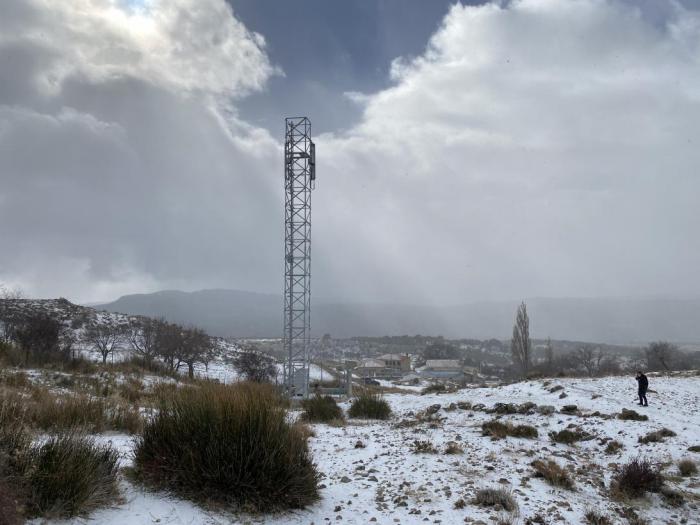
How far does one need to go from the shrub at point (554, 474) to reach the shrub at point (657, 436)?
3.98 m

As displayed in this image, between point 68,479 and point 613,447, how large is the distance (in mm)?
10261

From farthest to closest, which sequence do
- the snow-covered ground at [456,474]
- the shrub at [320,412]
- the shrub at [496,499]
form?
the shrub at [320,412]
the shrub at [496,499]
the snow-covered ground at [456,474]

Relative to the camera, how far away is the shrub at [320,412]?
13930 millimetres

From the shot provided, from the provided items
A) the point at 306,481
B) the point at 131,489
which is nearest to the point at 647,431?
the point at 306,481

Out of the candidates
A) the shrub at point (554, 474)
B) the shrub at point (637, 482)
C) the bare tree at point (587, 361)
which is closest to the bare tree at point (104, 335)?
the shrub at point (554, 474)

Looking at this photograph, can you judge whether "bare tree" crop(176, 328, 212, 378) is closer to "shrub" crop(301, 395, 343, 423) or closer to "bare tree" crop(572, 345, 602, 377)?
"shrub" crop(301, 395, 343, 423)

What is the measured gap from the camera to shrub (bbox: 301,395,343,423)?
1393 cm

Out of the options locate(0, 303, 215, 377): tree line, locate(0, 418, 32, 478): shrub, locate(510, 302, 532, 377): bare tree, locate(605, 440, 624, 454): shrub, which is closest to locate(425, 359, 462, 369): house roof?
locate(510, 302, 532, 377): bare tree

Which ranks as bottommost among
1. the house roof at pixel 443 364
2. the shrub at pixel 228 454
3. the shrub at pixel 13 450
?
the house roof at pixel 443 364

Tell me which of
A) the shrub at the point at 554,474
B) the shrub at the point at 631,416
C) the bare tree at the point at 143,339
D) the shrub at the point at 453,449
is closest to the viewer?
the shrub at the point at 554,474

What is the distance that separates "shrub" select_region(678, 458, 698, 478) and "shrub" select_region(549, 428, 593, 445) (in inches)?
98.0

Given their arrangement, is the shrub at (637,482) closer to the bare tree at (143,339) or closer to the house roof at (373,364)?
the bare tree at (143,339)

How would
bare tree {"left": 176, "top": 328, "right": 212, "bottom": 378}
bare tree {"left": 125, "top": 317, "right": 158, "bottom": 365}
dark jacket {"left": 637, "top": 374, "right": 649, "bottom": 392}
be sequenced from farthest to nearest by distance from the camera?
1. bare tree {"left": 176, "top": 328, "right": 212, "bottom": 378}
2. bare tree {"left": 125, "top": 317, "right": 158, "bottom": 365}
3. dark jacket {"left": 637, "top": 374, "right": 649, "bottom": 392}

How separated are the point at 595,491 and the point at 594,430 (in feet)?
16.1
